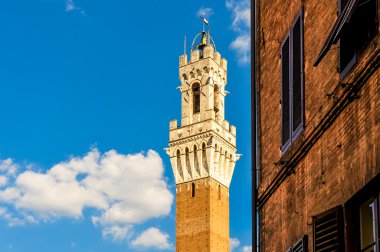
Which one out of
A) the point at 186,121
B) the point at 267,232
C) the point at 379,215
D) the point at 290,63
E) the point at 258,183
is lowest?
the point at 379,215

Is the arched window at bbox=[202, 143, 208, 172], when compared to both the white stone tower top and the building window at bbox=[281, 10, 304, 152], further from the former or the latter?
the building window at bbox=[281, 10, 304, 152]

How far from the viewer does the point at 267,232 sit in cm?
936

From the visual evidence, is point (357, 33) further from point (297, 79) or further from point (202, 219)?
point (202, 219)

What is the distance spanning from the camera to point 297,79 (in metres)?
8.35

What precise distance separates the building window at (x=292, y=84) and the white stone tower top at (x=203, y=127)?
5018 cm

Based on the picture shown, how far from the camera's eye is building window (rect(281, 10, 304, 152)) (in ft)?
26.9

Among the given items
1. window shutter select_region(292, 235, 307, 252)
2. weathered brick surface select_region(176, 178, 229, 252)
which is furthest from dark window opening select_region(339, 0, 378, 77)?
weathered brick surface select_region(176, 178, 229, 252)

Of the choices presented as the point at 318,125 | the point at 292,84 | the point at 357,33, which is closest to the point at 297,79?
the point at 292,84

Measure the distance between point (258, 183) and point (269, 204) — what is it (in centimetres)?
72

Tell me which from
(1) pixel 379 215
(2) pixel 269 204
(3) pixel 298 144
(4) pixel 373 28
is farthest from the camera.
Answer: (2) pixel 269 204

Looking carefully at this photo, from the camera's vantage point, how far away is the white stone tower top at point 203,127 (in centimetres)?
6006

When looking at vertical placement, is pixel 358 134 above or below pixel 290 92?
below

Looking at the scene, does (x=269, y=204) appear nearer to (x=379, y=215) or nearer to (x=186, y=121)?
(x=379, y=215)

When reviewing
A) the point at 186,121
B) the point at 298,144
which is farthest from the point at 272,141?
the point at 186,121
